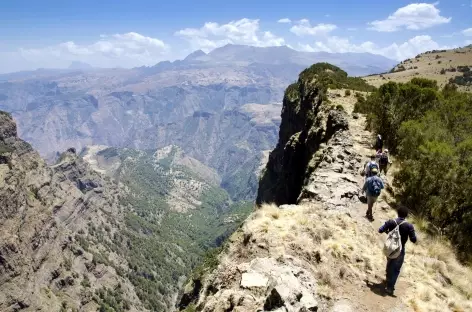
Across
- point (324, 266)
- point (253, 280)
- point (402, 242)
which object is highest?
point (402, 242)

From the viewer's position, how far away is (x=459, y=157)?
88.1ft

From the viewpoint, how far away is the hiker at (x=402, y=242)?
1542cm

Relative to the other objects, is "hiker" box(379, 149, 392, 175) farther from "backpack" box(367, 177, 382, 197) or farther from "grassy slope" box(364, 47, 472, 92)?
"grassy slope" box(364, 47, 472, 92)

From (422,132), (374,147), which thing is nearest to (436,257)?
(422,132)

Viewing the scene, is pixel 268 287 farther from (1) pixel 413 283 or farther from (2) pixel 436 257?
(2) pixel 436 257

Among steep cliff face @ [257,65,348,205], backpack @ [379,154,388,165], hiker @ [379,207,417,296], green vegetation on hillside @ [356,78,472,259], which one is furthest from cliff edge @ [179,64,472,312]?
steep cliff face @ [257,65,348,205]

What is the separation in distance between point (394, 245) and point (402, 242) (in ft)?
2.33

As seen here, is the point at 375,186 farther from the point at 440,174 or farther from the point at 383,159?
the point at 383,159

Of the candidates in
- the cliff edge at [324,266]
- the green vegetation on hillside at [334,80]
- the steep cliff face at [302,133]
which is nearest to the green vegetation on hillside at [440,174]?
the cliff edge at [324,266]

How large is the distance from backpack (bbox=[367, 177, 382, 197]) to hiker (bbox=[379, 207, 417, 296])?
5.45 meters

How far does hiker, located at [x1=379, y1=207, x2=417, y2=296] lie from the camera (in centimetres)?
1542

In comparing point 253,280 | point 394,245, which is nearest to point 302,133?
point 394,245

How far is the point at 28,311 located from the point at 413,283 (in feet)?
546

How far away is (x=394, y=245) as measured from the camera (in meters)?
15.3
